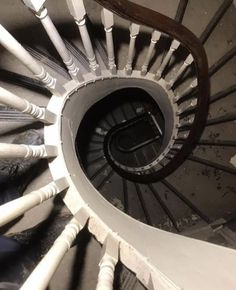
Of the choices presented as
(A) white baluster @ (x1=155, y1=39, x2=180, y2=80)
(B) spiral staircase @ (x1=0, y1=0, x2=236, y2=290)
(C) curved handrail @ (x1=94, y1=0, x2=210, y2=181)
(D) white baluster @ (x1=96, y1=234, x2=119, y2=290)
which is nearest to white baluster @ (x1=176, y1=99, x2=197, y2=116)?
(B) spiral staircase @ (x1=0, y1=0, x2=236, y2=290)

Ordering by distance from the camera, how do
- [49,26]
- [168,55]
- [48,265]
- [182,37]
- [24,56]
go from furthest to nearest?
1. [168,55]
2. [182,37]
3. [49,26]
4. [24,56]
5. [48,265]

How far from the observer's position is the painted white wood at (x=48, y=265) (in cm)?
91

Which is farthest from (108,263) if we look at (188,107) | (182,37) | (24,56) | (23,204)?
(188,107)

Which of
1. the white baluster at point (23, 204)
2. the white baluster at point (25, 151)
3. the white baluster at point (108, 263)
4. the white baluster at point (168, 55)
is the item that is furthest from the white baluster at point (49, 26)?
the white baluster at point (108, 263)

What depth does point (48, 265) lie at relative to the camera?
3.35 feet

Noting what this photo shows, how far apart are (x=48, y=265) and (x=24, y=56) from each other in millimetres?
893

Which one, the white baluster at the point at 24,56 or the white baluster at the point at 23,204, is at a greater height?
the white baluster at the point at 24,56

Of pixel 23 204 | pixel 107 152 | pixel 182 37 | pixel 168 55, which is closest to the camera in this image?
pixel 23 204

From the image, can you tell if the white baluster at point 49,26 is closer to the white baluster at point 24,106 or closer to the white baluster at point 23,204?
the white baluster at point 24,106

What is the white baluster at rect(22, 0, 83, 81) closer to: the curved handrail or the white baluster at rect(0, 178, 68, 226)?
the curved handrail

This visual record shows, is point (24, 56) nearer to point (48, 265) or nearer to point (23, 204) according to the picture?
point (23, 204)

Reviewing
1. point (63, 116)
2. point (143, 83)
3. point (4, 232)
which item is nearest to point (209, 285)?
point (63, 116)

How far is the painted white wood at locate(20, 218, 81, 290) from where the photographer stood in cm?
91

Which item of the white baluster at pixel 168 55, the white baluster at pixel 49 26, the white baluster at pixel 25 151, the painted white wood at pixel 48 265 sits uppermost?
the white baluster at pixel 49 26
